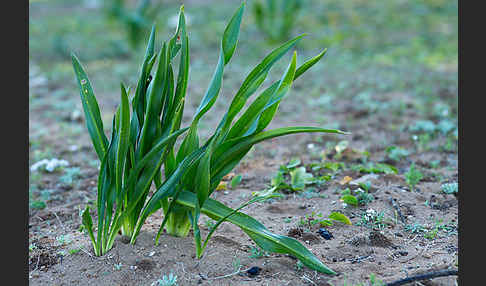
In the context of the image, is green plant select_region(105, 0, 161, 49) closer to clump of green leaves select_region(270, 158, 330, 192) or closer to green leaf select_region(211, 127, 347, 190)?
clump of green leaves select_region(270, 158, 330, 192)

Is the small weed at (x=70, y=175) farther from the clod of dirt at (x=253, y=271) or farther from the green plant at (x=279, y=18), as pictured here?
the green plant at (x=279, y=18)

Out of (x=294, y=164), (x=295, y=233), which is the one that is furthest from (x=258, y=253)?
(x=294, y=164)

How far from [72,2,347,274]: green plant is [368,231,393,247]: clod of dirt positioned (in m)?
0.42

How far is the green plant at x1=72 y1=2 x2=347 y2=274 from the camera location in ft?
6.88

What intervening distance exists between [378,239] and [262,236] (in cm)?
63

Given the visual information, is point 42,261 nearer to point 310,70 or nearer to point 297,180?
point 297,180

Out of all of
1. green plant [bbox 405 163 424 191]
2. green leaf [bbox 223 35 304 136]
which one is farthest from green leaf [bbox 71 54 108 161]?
green plant [bbox 405 163 424 191]

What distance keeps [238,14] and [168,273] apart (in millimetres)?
1132

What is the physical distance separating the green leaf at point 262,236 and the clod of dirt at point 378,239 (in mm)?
407

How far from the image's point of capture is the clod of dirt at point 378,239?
2408 mm

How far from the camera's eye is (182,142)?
2205 mm

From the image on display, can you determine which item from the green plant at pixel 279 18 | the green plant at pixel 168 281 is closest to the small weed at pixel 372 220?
the green plant at pixel 168 281

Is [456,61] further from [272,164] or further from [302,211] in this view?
[302,211]

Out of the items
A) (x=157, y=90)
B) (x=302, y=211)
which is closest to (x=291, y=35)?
(x=302, y=211)
